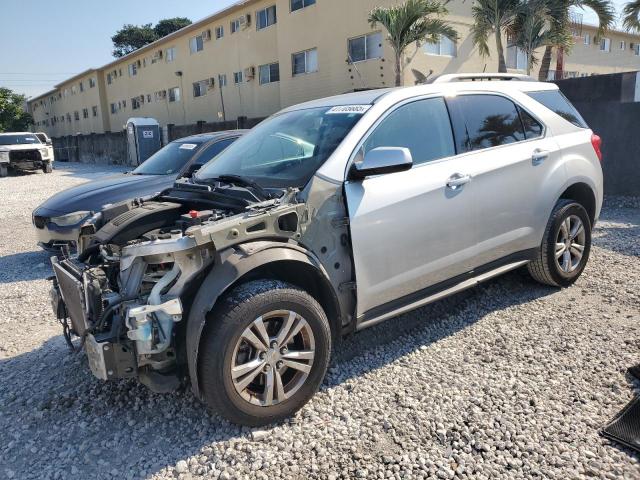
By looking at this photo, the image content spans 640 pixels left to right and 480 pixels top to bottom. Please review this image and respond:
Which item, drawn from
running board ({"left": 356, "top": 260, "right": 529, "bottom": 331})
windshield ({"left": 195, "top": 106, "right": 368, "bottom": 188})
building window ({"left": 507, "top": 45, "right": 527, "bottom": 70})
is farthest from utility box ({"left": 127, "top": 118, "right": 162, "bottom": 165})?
running board ({"left": 356, "top": 260, "right": 529, "bottom": 331})

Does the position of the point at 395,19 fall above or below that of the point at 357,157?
above

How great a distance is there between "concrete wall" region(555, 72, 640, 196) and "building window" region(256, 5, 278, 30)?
1779 cm

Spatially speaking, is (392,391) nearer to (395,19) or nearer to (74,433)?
(74,433)

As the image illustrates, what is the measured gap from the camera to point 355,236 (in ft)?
10.2

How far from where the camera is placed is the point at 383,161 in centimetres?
307

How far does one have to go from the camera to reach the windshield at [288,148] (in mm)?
3320

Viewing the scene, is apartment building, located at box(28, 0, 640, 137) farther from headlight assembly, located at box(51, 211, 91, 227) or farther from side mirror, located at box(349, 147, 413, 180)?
side mirror, located at box(349, 147, 413, 180)

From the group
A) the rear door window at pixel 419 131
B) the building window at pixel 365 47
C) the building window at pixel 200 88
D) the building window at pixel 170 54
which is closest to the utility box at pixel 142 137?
the building window at pixel 200 88

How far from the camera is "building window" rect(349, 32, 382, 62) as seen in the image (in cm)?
1855

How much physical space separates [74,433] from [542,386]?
2.86 m

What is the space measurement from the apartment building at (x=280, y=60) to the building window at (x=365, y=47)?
4 cm

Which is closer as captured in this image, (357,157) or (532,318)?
(357,157)

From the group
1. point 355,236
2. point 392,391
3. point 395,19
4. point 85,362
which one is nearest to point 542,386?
point 392,391

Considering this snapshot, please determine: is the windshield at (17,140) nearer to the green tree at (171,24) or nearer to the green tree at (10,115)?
the green tree at (10,115)
